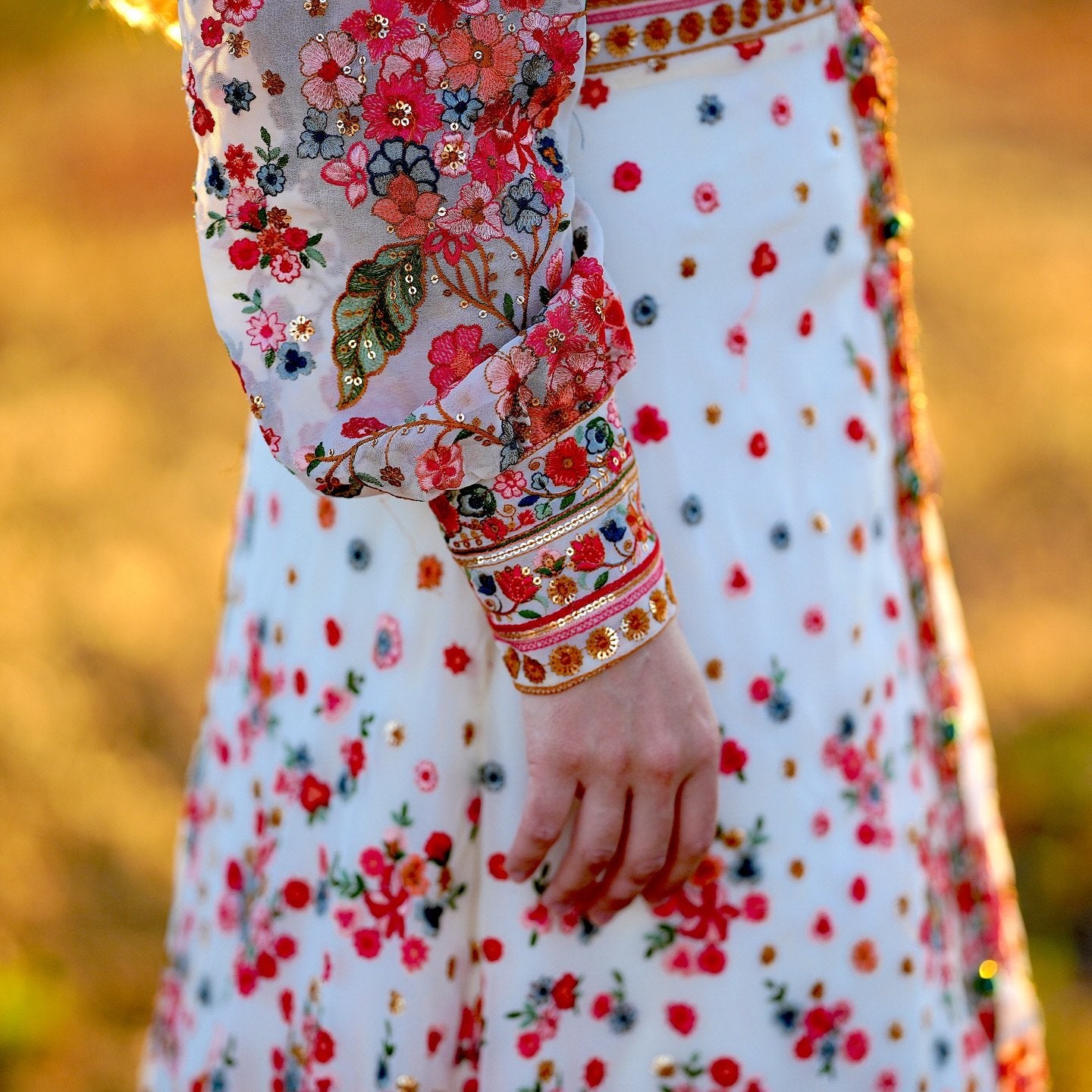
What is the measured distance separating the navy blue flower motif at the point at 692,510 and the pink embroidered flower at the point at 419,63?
0.32m

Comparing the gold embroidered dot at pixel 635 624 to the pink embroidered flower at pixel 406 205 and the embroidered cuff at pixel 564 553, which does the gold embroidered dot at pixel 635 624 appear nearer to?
the embroidered cuff at pixel 564 553

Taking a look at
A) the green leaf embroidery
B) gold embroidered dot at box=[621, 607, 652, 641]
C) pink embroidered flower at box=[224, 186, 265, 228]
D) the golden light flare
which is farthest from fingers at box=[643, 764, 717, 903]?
the golden light flare

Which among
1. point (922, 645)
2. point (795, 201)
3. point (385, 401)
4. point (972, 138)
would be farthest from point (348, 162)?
point (972, 138)

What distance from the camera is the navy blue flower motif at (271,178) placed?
68 cm

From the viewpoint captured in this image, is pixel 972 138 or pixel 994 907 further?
pixel 972 138

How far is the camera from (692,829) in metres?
0.80

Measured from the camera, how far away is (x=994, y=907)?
41.6 inches

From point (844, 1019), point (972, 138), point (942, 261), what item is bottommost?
point (844, 1019)

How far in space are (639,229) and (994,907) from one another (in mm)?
644

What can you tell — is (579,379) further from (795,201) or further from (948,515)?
(948,515)

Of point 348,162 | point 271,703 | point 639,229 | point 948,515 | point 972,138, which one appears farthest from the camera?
point 972,138

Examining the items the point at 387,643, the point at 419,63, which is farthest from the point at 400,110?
the point at 387,643

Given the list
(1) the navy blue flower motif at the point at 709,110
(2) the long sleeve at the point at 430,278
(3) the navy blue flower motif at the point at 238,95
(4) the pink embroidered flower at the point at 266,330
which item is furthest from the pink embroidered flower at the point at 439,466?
(1) the navy blue flower motif at the point at 709,110

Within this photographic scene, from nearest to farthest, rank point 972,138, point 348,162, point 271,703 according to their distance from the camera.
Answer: point 348,162
point 271,703
point 972,138
